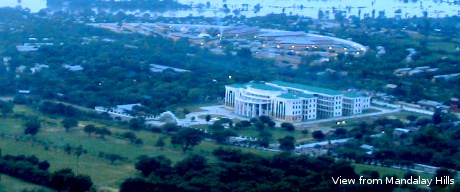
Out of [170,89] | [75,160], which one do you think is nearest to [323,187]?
[75,160]

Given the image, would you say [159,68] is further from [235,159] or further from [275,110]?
[235,159]

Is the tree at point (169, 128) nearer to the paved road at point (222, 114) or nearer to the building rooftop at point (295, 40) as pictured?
the paved road at point (222, 114)

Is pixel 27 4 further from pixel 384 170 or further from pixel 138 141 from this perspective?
pixel 384 170

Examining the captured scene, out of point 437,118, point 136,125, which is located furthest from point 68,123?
point 437,118

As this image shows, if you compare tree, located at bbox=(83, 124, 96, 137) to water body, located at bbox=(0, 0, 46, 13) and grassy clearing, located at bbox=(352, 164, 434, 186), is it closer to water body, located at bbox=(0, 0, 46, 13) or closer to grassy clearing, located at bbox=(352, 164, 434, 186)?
grassy clearing, located at bbox=(352, 164, 434, 186)

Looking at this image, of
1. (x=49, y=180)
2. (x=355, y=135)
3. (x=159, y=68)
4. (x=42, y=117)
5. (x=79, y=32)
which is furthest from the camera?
(x=79, y=32)

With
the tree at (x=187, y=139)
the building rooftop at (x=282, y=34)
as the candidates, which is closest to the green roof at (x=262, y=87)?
the tree at (x=187, y=139)

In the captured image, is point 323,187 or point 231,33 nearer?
point 323,187
